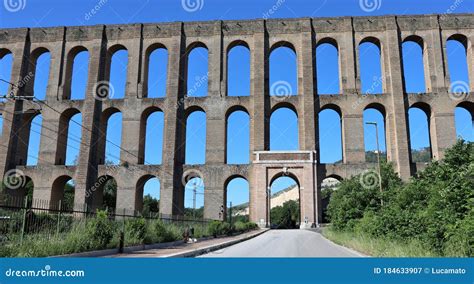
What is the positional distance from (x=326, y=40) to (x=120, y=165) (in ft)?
74.8

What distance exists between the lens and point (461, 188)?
10297mm

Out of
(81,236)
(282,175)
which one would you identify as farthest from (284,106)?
(81,236)

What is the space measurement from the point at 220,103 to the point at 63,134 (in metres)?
15.3

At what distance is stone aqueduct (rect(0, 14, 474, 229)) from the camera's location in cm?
3631

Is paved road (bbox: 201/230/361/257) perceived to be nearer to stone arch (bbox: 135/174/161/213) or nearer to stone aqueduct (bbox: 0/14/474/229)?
stone aqueduct (bbox: 0/14/474/229)

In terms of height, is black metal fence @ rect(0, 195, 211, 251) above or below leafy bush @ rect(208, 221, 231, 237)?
above

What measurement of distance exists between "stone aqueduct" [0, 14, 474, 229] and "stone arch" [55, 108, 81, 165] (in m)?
0.16

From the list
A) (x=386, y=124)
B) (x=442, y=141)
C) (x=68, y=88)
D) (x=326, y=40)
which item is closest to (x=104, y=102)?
(x=68, y=88)

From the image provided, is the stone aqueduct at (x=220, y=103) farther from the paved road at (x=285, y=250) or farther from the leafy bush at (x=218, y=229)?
the paved road at (x=285, y=250)

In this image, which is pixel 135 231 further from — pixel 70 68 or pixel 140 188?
pixel 70 68

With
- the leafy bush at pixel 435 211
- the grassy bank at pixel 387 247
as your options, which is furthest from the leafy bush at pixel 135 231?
the leafy bush at pixel 435 211

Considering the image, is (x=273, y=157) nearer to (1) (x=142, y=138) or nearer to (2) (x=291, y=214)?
(1) (x=142, y=138)

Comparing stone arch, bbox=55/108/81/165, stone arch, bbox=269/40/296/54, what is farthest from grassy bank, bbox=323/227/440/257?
stone arch, bbox=55/108/81/165

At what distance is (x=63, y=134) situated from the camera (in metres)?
39.2
